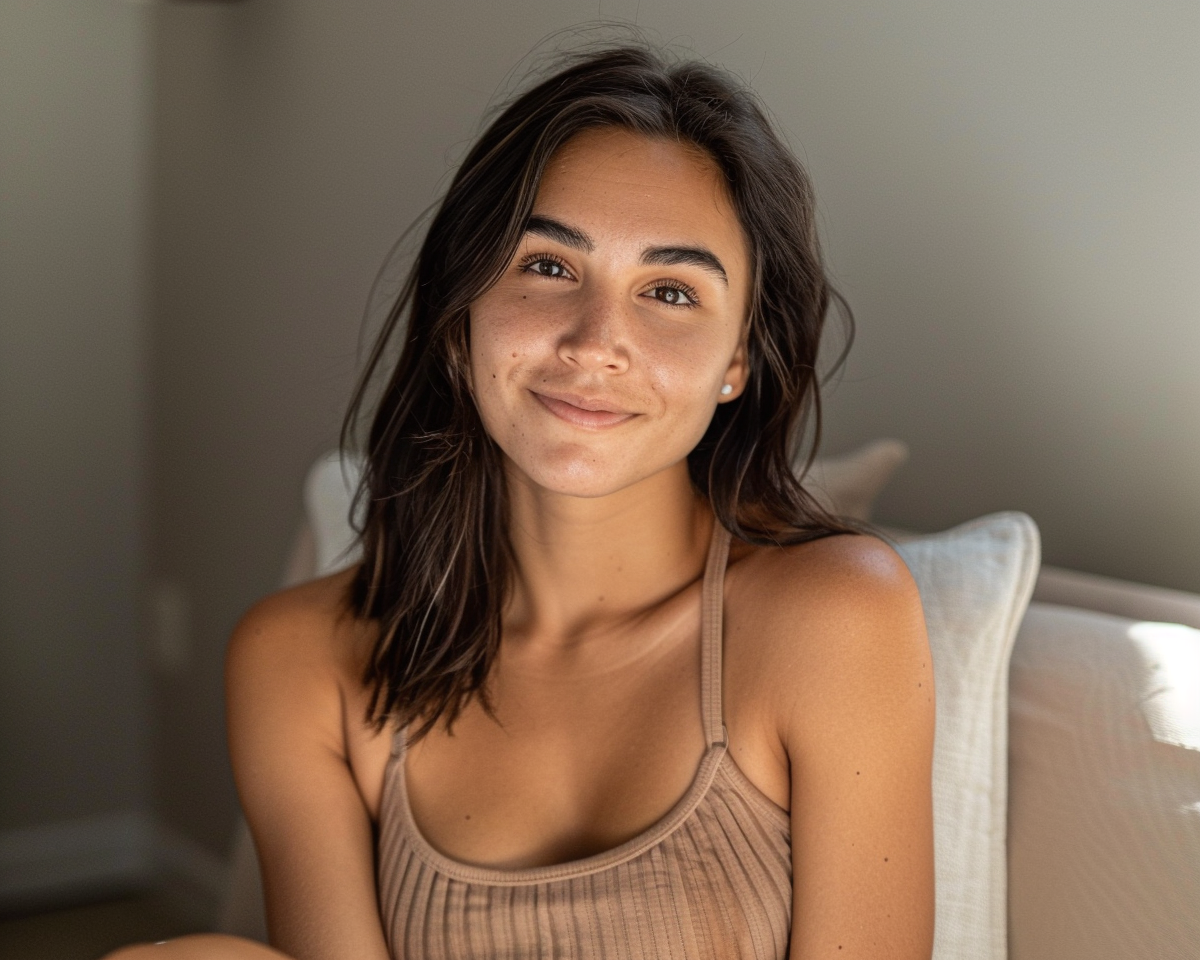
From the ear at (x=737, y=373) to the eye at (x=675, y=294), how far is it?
105 mm

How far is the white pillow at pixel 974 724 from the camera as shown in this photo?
45.0 inches

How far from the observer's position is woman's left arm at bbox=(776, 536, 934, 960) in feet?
3.61

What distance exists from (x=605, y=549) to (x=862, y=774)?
381mm

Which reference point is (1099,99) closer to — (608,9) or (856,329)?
(856,329)

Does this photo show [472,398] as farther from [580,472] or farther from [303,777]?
[303,777]

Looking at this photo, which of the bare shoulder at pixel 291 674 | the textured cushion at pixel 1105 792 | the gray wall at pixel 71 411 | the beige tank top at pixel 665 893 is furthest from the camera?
the gray wall at pixel 71 411

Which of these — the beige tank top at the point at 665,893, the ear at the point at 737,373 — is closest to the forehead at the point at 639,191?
the ear at the point at 737,373

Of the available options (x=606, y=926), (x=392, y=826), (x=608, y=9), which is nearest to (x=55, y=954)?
(x=392, y=826)

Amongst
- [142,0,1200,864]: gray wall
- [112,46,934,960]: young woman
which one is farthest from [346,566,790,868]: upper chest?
[142,0,1200,864]: gray wall

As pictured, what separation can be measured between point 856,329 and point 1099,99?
1.35 ft

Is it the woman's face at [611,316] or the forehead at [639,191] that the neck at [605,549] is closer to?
the woman's face at [611,316]

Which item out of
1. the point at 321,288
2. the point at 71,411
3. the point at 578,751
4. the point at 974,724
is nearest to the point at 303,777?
the point at 578,751

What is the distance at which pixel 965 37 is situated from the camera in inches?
60.2

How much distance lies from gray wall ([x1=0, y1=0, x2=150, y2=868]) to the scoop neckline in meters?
1.91
